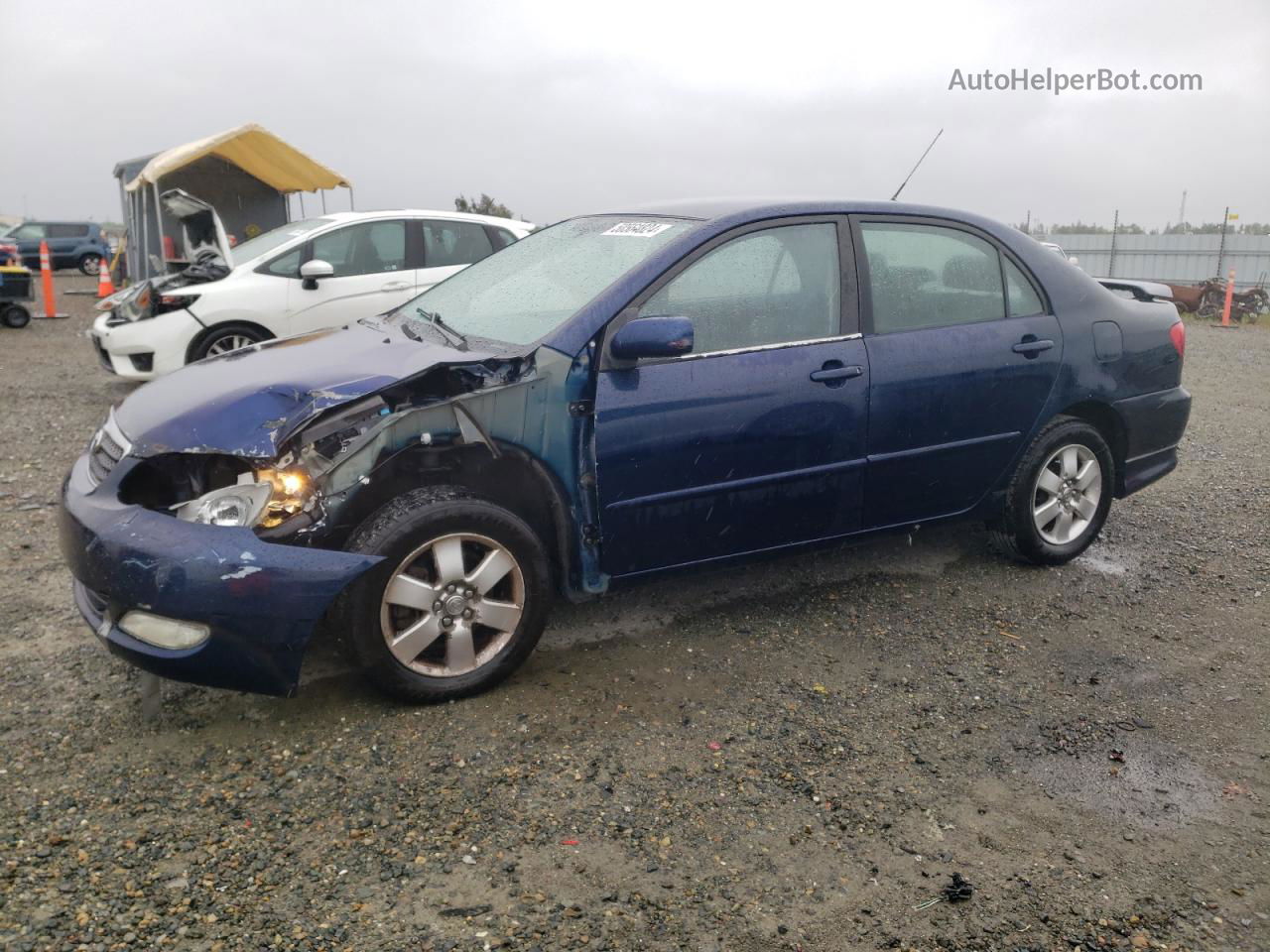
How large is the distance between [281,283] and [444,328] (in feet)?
16.1

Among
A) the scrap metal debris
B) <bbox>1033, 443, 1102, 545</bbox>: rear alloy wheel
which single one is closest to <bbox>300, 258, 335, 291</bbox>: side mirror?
<bbox>1033, 443, 1102, 545</bbox>: rear alloy wheel

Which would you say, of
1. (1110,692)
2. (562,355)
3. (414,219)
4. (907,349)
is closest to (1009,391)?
(907,349)

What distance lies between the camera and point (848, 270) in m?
3.96

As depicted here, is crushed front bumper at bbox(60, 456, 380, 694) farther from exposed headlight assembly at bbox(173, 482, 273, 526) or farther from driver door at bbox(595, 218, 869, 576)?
driver door at bbox(595, 218, 869, 576)

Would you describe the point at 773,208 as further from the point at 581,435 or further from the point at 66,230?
the point at 66,230

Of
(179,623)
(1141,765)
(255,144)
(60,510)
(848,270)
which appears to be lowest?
(1141,765)

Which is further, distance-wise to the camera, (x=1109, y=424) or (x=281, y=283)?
(x=281, y=283)

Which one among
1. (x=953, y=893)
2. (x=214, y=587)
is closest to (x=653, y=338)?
(x=214, y=587)

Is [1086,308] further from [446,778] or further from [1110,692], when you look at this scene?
[446,778]

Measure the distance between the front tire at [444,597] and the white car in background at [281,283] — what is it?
4.86 m

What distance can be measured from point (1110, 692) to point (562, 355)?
7.35 feet

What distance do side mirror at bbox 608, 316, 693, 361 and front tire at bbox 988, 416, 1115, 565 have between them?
190 centimetres

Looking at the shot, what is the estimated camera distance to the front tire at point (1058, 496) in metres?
4.48

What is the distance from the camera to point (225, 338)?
8078 mm
